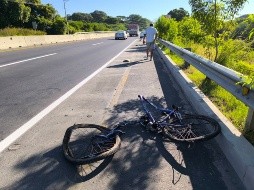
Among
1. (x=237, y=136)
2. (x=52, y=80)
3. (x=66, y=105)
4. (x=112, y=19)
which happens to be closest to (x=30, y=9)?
(x=52, y=80)

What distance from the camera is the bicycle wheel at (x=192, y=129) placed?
161 inches

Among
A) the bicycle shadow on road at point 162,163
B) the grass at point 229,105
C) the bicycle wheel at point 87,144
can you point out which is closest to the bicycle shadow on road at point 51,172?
the bicycle wheel at point 87,144

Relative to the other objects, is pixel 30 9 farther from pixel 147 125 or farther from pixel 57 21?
pixel 147 125

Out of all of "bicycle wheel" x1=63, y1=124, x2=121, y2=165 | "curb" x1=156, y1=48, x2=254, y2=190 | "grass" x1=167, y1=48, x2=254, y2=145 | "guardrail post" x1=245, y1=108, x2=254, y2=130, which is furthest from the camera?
"grass" x1=167, y1=48, x2=254, y2=145

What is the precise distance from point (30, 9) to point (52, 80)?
44969 mm

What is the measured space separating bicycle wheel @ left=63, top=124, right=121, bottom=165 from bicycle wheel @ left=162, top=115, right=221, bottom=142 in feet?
2.62

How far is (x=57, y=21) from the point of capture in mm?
51375

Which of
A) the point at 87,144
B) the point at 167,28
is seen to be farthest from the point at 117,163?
the point at 167,28

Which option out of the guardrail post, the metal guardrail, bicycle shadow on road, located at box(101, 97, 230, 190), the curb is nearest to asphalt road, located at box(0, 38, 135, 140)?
bicycle shadow on road, located at box(101, 97, 230, 190)

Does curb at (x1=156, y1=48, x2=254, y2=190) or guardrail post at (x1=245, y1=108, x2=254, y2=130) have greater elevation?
guardrail post at (x1=245, y1=108, x2=254, y2=130)

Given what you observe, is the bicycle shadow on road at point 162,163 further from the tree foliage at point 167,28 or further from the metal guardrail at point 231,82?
the tree foliage at point 167,28

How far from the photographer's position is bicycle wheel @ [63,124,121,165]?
3645 mm

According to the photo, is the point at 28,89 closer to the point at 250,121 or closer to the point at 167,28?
the point at 250,121

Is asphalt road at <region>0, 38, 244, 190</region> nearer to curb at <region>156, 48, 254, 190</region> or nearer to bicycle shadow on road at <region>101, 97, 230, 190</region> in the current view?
bicycle shadow on road at <region>101, 97, 230, 190</region>
